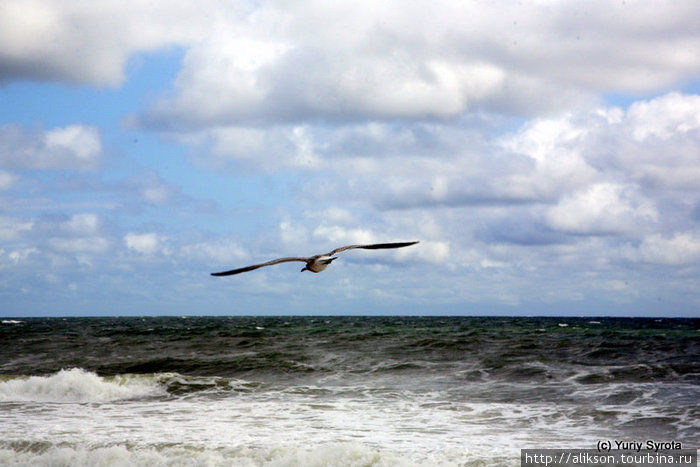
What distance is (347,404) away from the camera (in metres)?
15.6

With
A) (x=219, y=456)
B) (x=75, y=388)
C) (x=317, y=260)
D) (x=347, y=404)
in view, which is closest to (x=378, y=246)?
(x=317, y=260)

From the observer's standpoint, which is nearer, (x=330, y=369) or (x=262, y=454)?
(x=262, y=454)

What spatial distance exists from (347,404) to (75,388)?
8.29 meters

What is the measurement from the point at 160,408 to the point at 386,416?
549cm

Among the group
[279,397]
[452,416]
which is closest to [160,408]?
[279,397]

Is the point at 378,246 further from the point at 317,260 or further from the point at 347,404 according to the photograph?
the point at 347,404

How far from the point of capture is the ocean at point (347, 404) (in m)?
11.1

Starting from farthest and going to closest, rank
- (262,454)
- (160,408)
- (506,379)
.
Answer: (506,379)
(160,408)
(262,454)

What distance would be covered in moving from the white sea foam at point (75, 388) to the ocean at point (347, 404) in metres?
0.06

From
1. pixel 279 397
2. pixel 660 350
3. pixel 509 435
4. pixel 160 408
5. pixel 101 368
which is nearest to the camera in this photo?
pixel 509 435

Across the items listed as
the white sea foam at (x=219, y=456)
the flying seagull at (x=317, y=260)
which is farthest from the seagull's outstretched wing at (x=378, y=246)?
the white sea foam at (x=219, y=456)

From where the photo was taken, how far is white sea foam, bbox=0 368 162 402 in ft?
59.5

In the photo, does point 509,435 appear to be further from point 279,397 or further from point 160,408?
point 160,408

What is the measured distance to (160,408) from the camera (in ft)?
51.6
